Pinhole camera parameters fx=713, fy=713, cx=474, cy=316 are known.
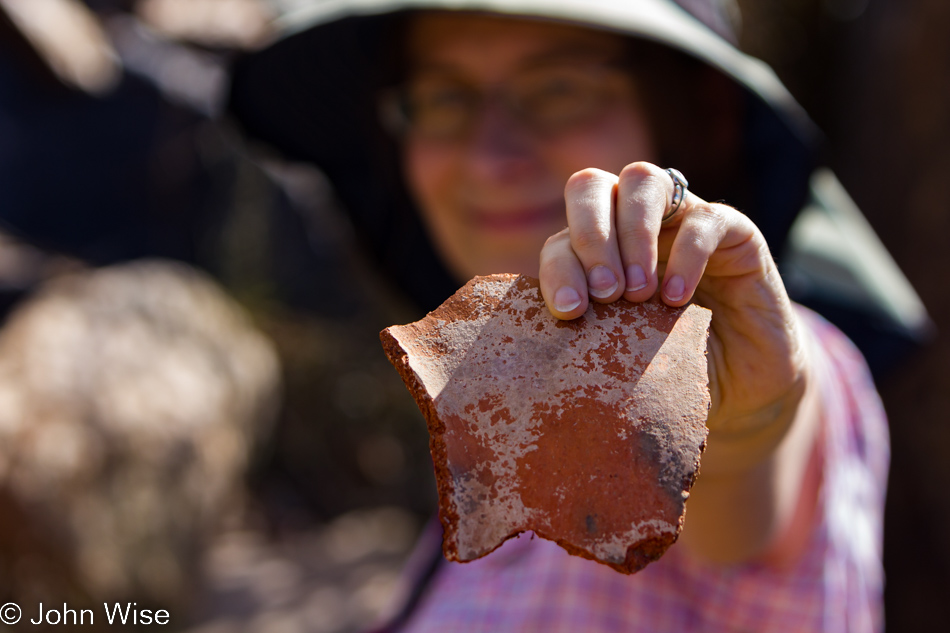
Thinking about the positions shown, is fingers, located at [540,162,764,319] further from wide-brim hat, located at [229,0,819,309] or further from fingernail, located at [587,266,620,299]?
wide-brim hat, located at [229,0,819,309]

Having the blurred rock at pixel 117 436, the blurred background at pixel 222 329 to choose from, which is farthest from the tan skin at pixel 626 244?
the blurred rock at pixel 117 436

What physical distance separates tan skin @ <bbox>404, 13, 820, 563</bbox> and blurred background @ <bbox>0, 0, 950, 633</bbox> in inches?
32.0

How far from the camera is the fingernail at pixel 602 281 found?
0.63 m

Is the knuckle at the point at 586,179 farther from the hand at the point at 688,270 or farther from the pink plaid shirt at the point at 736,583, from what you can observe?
the pink plaid shirt at the point at 736,583

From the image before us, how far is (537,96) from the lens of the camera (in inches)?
55.1

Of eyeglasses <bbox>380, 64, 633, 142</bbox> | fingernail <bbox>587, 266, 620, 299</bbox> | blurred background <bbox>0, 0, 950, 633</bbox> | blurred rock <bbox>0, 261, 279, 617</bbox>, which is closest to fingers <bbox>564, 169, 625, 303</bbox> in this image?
fingernail <bbox>587, 266, 620, 299</bbox>

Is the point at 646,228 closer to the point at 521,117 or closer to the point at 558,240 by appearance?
the point at 558,240

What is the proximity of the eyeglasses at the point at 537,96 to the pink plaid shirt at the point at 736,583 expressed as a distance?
0.62 metres

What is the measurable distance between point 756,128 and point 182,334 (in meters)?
2.64

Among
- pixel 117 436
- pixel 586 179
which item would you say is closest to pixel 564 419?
pixel 586 179

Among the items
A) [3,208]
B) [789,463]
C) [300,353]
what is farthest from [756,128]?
[3,208]

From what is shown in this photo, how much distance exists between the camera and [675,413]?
0.62 metres

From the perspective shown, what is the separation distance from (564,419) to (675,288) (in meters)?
0.16

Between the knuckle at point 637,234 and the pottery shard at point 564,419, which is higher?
the knuckle at point 637,234
